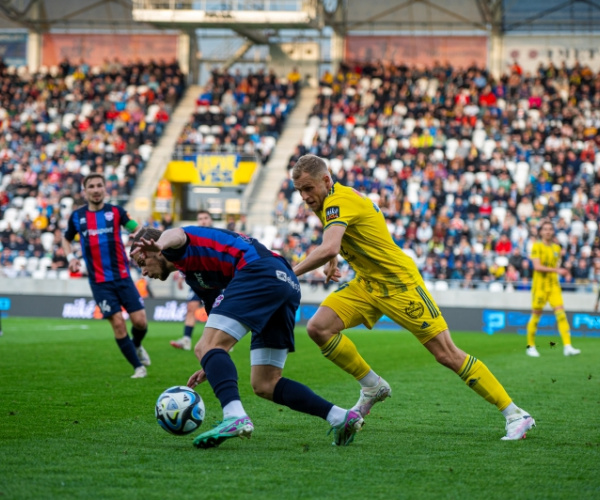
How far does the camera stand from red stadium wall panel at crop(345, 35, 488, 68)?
39188 millimetres

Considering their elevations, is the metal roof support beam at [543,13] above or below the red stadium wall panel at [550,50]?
above

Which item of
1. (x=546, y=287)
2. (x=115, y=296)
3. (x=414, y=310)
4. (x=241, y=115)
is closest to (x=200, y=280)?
(x=414, y=310)

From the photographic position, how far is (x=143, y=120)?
37156 mm

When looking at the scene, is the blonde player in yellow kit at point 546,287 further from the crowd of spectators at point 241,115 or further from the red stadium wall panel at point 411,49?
the red stadium wall panel at point 411,49

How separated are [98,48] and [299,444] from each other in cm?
3955

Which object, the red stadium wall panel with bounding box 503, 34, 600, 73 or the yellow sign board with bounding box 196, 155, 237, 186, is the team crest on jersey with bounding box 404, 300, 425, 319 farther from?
the red stadium wall panel with bounding box 503, 34, 600, 73

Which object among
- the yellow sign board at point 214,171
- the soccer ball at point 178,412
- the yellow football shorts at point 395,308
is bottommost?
the soccer ball at point 178,412

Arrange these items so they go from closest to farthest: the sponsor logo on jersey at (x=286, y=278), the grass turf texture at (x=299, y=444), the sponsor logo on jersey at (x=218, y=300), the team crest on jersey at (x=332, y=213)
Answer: the grass turf texture at (x=299, y=444) → the sponsor logo on jersey at (x=286, y=278) → the sponsor logo on jersey at (x=218, y=300) → the team crest on jersey at (x=332, y=213)

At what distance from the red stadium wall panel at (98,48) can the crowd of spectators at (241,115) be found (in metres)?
5.31

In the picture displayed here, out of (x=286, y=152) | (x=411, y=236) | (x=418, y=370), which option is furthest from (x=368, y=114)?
(x=418, y=370)

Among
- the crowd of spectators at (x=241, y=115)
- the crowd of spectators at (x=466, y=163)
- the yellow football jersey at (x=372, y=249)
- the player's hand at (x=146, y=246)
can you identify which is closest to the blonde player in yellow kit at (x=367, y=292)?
the yellow football jersey at (x=372, y=249)

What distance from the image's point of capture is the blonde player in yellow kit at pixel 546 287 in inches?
597

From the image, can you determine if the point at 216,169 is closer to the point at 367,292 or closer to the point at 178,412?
the point at 367,292

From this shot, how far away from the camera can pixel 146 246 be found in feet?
18.5
